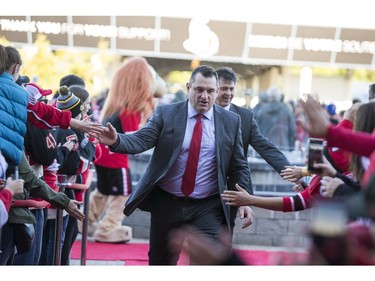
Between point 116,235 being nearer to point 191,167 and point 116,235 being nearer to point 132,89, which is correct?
point 132,89

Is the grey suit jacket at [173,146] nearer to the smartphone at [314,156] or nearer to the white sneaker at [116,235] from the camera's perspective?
the smartphone at [314,156]

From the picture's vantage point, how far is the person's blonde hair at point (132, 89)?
10.8m

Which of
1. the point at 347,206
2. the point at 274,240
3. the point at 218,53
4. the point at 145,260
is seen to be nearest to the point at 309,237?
the point at 347,206

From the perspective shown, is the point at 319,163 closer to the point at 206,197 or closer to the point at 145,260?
the point at 206,197

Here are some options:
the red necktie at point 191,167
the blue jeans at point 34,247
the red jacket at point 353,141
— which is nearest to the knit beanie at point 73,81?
the blue jeans at point 34,247

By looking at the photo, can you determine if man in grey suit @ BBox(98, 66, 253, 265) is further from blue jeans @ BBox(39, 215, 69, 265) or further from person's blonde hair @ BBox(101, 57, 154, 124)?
person's blonde hair @ BBox(101, 57, 154, 124)

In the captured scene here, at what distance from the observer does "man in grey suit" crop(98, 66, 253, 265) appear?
7137mm

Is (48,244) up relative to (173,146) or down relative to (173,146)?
down

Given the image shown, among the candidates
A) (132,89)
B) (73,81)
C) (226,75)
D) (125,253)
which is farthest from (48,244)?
(132,89)

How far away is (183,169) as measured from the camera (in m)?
7.18

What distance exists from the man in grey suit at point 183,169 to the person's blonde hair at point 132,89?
11.3ft

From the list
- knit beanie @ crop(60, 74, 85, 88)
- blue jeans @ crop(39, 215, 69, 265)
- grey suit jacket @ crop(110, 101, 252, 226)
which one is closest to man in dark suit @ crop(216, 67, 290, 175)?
grey suit jacket @ crop(110, 101, 252, 226)

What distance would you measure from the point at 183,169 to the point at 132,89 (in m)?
3.83

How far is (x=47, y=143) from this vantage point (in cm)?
715
